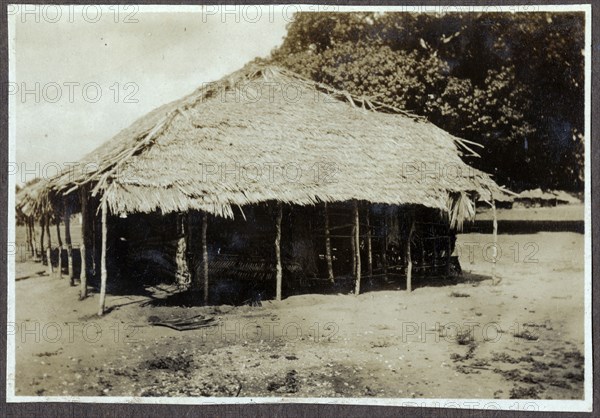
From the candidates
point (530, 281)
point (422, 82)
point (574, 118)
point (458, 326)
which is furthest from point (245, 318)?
point (574, 118)

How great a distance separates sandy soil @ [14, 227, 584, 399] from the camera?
5.47m

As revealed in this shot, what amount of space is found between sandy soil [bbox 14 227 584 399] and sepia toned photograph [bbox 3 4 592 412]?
18mm

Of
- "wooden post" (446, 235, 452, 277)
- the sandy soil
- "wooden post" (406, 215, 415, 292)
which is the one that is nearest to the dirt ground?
the sandy soil

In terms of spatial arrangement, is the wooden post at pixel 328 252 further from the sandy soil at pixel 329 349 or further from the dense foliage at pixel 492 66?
the dense foliage at pixel 492 66

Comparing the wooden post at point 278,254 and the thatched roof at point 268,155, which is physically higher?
the thatched roof at point 268,155

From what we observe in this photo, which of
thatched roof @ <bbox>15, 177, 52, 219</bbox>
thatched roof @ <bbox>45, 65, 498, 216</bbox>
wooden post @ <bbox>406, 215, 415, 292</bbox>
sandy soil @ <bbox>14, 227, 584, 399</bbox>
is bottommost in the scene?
sandy soil @ <bbox>14, 227, 584, 399</bbox>

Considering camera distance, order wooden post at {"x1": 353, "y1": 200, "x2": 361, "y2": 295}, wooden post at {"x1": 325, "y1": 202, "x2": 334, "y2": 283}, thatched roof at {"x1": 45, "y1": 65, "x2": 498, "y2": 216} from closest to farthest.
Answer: thatched roof at {"x1": 45, "y1": 65, "x2": 498, "y2": 216} → wooden post at {"x1": 353, "y1": 200, "x2": 361, "y2": 295} → wooden post at {"x1": 325, "y1": 202, "x2": 334, "y2": 283}

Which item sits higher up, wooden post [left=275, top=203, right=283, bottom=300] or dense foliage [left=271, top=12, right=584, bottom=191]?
dense foliage [left=271, top=12, right=584, bottom=191]

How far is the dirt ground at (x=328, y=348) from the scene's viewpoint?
547 centimetres

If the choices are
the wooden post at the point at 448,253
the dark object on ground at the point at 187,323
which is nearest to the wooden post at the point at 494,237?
the wooden post at the point at 448,253

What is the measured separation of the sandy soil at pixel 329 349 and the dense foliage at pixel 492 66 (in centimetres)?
84

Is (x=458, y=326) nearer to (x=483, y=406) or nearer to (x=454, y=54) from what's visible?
(x=483, y=406)

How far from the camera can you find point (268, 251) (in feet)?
21.8

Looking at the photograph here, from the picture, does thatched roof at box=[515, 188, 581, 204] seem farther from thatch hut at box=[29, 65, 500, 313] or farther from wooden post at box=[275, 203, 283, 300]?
wooden post at box=[275, 203, 283, 300]
